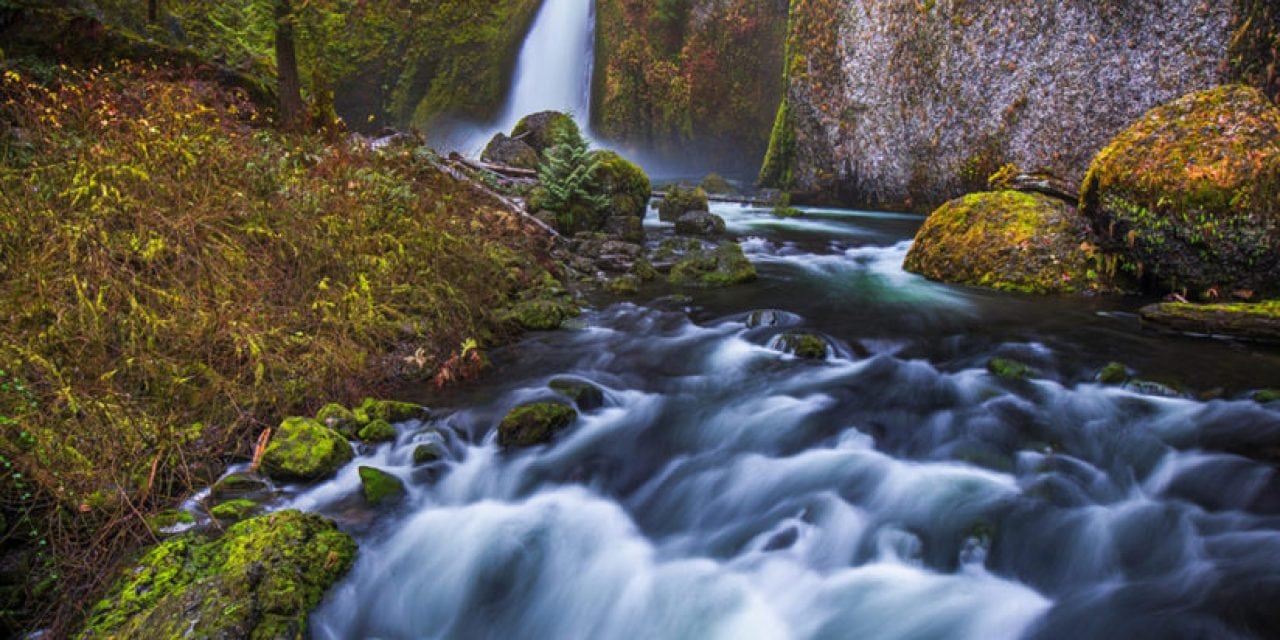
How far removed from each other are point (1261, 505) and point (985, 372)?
2.13 m

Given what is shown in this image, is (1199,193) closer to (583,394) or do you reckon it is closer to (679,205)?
(583,394)

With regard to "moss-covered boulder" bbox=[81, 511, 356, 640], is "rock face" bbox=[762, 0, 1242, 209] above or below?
above

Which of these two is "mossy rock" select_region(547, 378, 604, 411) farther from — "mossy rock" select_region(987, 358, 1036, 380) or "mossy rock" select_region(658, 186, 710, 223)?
"mossy rock" select_region(658, 186, 710, 223)

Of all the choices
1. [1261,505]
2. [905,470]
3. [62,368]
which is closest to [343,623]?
[62,368]

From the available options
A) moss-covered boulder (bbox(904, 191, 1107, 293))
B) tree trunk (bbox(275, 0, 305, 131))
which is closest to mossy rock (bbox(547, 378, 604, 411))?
moss-covered boulder (bbox(904, 191, 1107, 293))

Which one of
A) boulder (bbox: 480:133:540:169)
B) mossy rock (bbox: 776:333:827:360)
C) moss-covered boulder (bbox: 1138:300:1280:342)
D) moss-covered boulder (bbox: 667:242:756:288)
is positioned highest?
boulder (bbox: 480:133:540:169)

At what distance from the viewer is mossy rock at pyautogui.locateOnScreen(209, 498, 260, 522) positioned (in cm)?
358

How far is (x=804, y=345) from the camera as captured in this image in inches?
252

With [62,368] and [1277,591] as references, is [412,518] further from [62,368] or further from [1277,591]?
[1277,591]

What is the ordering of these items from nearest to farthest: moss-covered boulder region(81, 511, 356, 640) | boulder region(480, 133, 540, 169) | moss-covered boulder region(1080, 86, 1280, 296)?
moss-covered boulder region(81, 511, 356, 640) < moss-covered boulder region(1080, 86, 1280, 296) < boulder region(480, 133, 540, 169)

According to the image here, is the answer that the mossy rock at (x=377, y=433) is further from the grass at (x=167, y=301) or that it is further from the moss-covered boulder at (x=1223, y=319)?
the moss-covered boulder at (x=1223, y=319)

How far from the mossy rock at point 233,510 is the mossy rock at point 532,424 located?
157 centimetres

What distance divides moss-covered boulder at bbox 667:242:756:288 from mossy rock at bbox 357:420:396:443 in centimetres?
509

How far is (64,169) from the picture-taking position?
5.13 meters
